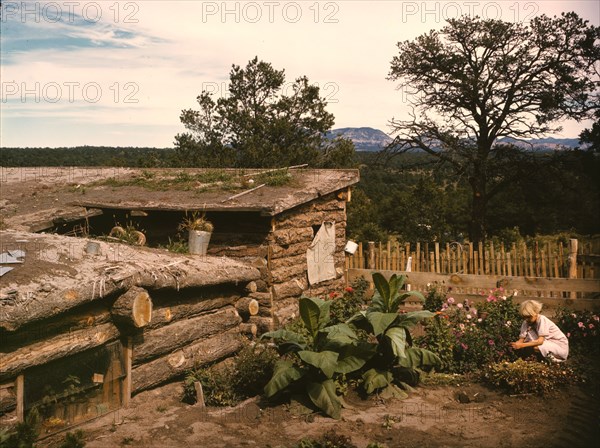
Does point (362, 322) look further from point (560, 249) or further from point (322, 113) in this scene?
point (322, 113)

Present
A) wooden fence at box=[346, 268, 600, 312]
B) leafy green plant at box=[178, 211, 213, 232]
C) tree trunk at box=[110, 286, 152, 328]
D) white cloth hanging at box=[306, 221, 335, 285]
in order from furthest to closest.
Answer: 1. white cloth hanging at box=[306, 221, 335, 285]
2. wooden fence at box=[346, 268, 600, 312]
3. leafy green plant at box=[178, 211, 213, 232]
4. tree trunk at box=[110, 286, 152, 328]

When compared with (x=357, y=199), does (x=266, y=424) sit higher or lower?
lower

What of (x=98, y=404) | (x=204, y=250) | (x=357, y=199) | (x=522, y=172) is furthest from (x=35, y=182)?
(x=522, y=172)

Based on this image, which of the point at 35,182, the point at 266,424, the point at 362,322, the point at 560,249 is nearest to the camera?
the point at 266,424

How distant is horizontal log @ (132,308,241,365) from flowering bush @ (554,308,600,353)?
588 centimetres

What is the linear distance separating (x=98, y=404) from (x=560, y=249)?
10369mm

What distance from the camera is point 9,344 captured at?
591 cm

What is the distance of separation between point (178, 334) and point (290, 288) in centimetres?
334

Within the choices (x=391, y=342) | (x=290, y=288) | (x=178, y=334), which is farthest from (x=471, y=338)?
(x=178, y=334)

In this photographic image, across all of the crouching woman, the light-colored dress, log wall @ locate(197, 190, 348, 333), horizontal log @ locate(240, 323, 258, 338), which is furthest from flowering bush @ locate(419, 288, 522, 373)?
horizontal log @ locate(240, 323, 258, 338)

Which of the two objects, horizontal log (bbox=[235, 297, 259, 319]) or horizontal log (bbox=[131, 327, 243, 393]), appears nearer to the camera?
horizontal log (bbox=[131, 327, 243, 393])

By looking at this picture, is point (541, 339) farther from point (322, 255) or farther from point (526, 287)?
point (322, 255)

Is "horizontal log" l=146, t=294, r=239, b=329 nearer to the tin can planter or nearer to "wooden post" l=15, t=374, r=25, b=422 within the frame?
the tin can planter

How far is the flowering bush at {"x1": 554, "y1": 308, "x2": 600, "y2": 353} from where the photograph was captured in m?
9.72
